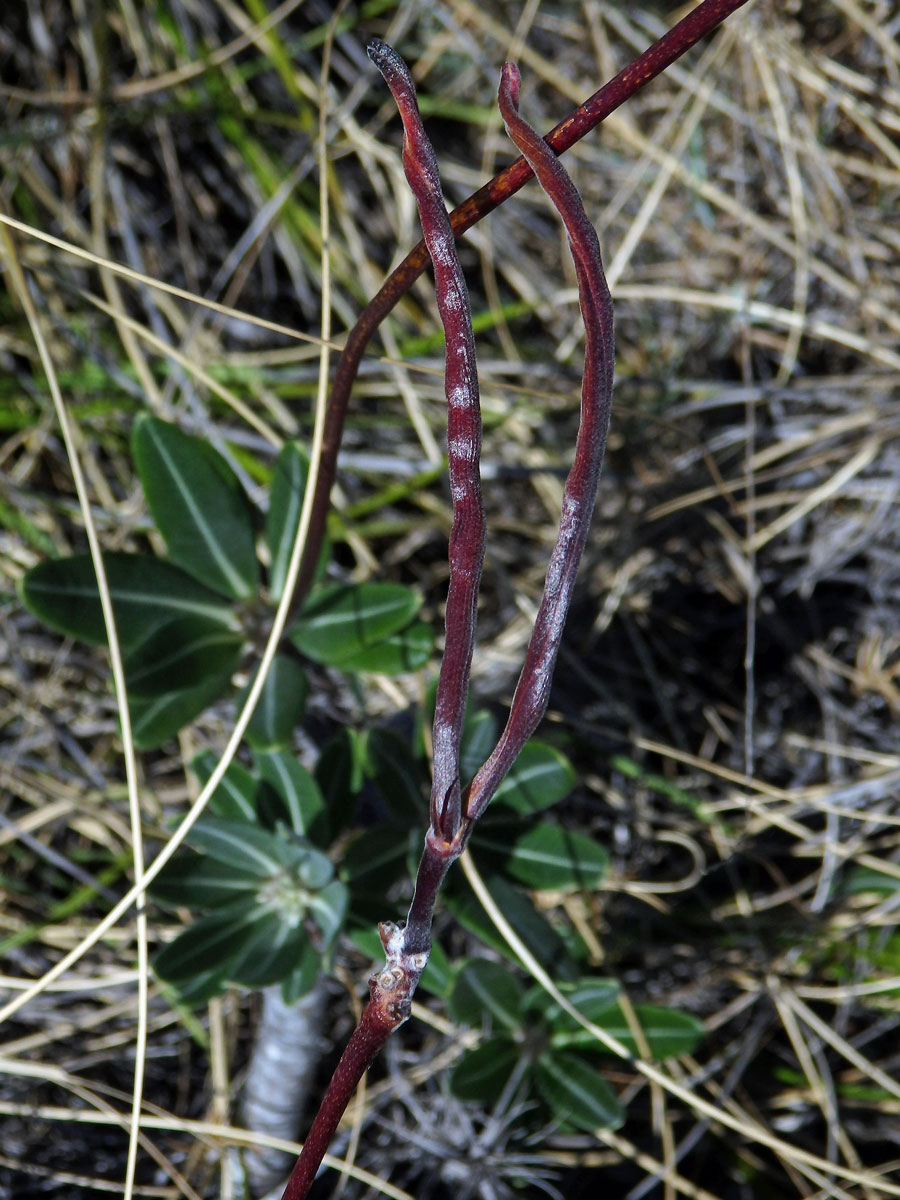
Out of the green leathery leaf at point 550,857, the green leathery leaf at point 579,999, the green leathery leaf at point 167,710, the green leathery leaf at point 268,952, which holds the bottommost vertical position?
the green leathery leaf at point 579,999

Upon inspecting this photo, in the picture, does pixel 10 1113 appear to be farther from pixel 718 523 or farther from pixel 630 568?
pixel 718 523

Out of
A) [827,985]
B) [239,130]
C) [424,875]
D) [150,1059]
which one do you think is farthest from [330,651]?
[239,130]

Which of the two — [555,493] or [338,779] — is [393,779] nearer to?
[338,779]

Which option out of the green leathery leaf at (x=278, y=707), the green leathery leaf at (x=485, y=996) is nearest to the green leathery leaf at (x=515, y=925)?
the green leathery leaf at (x=485, y=996)

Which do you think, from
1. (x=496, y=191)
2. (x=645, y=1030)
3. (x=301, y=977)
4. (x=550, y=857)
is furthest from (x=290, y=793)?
(x=496, y=191)

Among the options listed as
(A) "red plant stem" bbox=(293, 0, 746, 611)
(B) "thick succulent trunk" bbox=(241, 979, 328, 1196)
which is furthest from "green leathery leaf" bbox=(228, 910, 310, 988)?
(A) "red plant stem" bbox=(293, 0, 746, 611)

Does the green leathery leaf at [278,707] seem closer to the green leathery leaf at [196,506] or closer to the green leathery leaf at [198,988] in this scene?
the green leathery leaf at [196,506]
